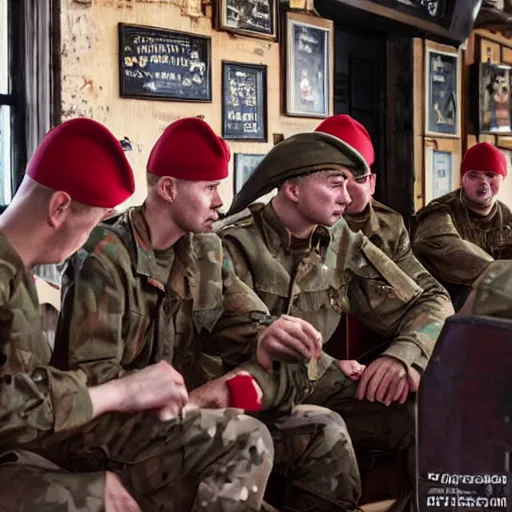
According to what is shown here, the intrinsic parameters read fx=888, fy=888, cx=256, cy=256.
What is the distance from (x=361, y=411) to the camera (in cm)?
225

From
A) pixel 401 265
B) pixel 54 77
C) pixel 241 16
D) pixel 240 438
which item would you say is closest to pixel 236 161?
pixel 241 16

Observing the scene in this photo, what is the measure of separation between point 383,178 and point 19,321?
388 centimetres

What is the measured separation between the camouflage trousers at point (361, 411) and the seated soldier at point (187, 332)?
0.73 feet

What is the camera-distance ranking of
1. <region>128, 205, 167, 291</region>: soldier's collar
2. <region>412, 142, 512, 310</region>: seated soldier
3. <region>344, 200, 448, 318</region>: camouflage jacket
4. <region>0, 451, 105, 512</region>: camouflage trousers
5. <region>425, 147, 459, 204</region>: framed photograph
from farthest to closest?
1. <region>425, 147, 459, 204</region>: framed photograph
2. <region>412, 142, 512, 310</region>: seated soldier
3. <region>344, 200, 448, 318</region>: camouflage jacket
4. <region>128, 205, 167, 291</region>: soldier's collar
5. <region>0, 451, 105, 512</region>: camouflage trousers

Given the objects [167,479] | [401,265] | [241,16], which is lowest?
[167,479]

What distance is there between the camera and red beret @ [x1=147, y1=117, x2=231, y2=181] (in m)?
1.91

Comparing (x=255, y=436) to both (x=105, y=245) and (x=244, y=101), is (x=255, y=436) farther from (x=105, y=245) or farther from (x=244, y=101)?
(x=244, y=101)

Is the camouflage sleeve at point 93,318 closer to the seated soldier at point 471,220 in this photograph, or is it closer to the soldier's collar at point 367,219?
the soldier's collar at point 367,219

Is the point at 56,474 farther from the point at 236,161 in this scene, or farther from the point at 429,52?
the point at 429,52

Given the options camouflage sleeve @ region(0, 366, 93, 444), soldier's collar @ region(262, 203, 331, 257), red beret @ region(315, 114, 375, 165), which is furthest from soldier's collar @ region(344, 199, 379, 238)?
camouflage sleeve @ region(0, 366, 93, 444)

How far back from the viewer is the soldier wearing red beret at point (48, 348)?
4.50ft

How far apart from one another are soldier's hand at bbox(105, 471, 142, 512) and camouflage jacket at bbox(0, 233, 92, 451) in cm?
15

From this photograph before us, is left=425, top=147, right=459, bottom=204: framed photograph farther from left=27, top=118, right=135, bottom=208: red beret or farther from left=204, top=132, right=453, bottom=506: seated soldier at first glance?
left=27, top=118, right=135, bottom=208: red beret

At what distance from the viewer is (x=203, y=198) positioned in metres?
1.92
